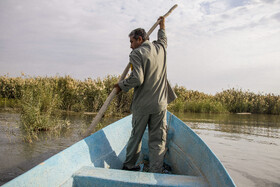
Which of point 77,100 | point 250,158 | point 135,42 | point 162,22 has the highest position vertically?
point 162,22

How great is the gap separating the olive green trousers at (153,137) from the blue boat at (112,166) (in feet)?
1.04

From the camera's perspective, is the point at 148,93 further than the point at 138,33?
No

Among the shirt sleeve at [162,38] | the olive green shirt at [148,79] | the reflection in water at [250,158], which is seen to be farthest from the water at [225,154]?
the shirt sleeve at [162,38]

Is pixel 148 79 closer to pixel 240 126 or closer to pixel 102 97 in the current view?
pixel 102 97

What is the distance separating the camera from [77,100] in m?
10.1

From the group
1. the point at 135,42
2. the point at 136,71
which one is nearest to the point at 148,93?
the point at 136,71

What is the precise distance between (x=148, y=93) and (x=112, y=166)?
1.06 metres

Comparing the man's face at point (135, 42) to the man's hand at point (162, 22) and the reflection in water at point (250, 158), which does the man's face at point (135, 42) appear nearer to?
the man's hand at point (162, 22)

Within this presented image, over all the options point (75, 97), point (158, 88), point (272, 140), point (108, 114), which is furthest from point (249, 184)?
point (75, 97)

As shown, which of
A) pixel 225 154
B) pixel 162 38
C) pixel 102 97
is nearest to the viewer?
pixel 162 38

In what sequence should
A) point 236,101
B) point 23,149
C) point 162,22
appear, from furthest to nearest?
point 236,101 → point 23,149 → point 162,22

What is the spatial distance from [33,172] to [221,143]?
523cm

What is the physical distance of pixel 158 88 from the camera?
2.86 meters

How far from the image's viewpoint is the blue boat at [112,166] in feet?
6.05
